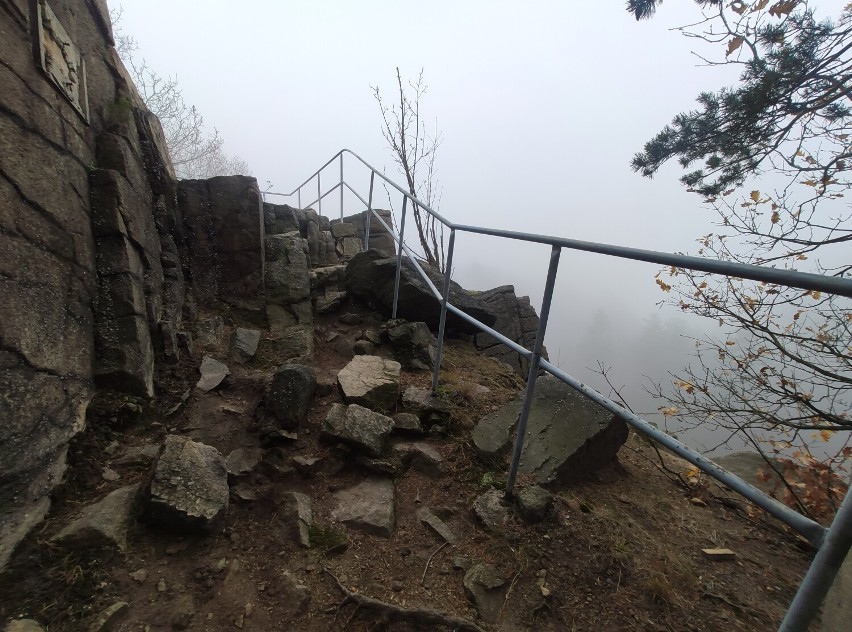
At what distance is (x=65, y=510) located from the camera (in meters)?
1.52

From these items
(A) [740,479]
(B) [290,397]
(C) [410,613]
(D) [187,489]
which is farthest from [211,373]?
(A) [740,479]

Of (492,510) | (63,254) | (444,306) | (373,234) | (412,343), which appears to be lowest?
(492,510)

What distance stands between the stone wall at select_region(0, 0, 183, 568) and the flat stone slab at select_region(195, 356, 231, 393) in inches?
11.9

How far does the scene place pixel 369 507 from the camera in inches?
73.2

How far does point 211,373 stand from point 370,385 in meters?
1.05

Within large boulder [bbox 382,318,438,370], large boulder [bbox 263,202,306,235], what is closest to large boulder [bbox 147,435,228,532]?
large boulder [bbox 382,318,438,370]

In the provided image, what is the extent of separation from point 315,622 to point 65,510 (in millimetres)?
1042

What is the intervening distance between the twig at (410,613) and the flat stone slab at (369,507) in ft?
1.06

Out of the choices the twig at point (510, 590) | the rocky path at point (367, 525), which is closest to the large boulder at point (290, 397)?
the rocky path at point (367, 525)

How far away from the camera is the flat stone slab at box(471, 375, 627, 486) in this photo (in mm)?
1979

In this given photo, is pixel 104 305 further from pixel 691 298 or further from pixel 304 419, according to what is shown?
pixel 691 298

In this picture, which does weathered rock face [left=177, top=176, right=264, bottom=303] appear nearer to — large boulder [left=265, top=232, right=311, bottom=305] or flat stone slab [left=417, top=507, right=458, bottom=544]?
large boulder [left=265, top=232, right=311, bottom=305]

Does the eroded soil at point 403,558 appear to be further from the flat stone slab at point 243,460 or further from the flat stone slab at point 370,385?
the flat stone slab at point 370,385

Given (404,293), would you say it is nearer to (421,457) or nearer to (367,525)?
(421,457)
